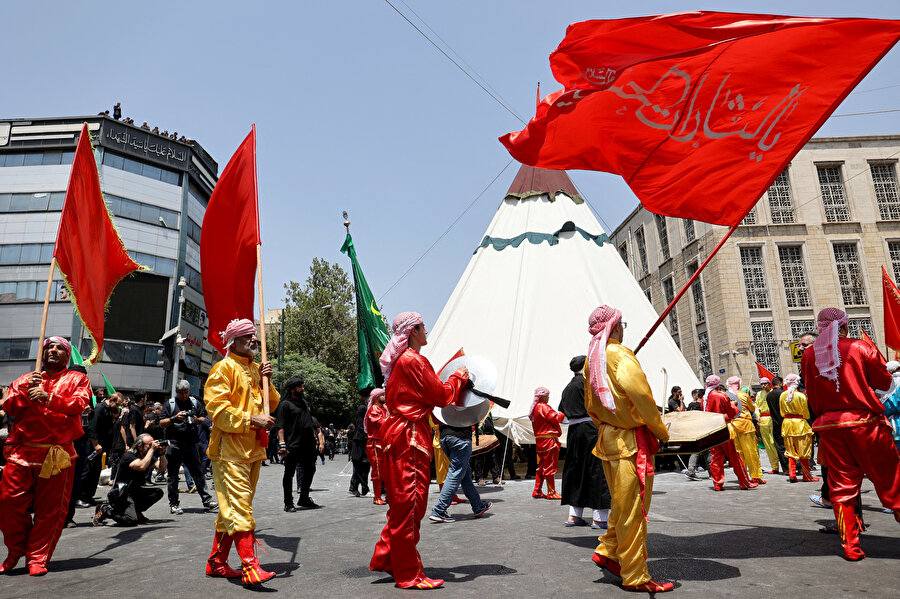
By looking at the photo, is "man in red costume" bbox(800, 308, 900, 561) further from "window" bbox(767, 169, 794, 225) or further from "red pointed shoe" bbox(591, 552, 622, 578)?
"window" bbox(767, 169, 794, 225)

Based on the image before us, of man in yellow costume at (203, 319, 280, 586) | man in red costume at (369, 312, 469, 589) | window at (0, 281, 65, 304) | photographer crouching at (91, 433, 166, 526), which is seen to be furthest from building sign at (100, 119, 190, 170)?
man in red costume at (369, 312, 469, 589)

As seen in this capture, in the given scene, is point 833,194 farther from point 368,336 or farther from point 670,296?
point 368,336

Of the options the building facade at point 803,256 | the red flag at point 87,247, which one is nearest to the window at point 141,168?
the building facade at point 803,256

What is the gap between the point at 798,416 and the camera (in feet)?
30.5

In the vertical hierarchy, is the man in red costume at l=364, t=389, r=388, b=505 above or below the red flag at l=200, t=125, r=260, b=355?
below

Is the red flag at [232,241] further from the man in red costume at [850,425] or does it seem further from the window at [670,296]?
the window at [670,296]

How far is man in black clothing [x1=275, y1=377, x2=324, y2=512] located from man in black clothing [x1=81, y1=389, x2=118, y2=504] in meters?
2.41

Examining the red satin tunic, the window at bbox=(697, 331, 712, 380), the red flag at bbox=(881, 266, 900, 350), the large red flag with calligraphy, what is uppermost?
the window at bbox=(697, 331, 712, 380)

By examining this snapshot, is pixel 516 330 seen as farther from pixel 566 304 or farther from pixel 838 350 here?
pixel 838 350

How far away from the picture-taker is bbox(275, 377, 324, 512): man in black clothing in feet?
25.9

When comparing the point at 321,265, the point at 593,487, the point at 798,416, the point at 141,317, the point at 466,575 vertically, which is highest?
the point at 321,265

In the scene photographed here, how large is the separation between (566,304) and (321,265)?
27.4 meters

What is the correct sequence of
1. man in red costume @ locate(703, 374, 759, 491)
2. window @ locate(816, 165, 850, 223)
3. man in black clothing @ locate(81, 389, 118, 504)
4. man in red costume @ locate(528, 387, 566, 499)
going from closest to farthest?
1. man in black clothing @ locate(81, 389, 118, 504)
2. man in red costume @ locate(528, 387, 566, 499)
3. man in red costume @ locate(703, 374, 759, 491)
4. window @ locate(816, 165, 850, 223)

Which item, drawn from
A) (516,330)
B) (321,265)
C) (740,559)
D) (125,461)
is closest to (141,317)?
(321,265)
